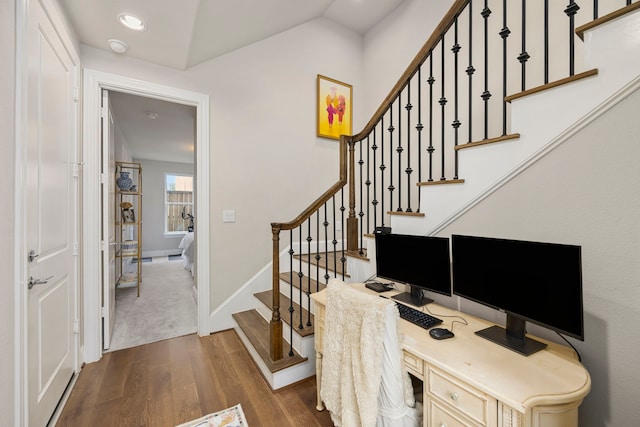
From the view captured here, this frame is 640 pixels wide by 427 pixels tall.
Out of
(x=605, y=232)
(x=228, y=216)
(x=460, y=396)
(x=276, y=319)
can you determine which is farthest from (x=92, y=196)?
(x=605, y=232)

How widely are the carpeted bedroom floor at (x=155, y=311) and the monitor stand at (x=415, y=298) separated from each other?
229cm

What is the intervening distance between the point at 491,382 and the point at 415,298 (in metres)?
0.81

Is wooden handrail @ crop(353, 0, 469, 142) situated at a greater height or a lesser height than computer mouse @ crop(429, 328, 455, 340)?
greater

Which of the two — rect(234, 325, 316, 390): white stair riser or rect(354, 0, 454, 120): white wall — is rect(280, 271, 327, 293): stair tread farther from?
rect(354, 0, 454, 120): white wall

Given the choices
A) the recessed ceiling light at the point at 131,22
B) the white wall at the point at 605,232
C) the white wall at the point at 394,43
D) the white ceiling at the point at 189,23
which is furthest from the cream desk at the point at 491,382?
the white wall at the point at 394,43

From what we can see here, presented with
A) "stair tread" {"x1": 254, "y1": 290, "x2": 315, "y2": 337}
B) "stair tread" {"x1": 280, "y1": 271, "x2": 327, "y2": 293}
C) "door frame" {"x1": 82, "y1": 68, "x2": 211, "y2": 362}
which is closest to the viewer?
"stair tread" {"x1": 254, "y1": 290, "x2": 315, "y2": 337}

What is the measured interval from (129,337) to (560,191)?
3.61 m

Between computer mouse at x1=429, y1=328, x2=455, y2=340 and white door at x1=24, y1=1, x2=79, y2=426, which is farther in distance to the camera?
white door at x1=24, y1=1, x2=79, y2=426

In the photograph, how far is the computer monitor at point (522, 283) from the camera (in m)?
1.01

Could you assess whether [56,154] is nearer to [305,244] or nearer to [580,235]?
[305,244]

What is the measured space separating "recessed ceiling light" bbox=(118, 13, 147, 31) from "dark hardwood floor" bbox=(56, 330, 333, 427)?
8.76ft

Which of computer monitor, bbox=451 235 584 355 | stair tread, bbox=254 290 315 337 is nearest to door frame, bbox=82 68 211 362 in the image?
stair tread, bbox=254 290 315 337

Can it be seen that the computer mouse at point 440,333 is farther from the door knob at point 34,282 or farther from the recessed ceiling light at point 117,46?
the recessed ceiling light at point 117,46

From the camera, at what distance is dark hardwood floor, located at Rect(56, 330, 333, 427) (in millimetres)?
1715
